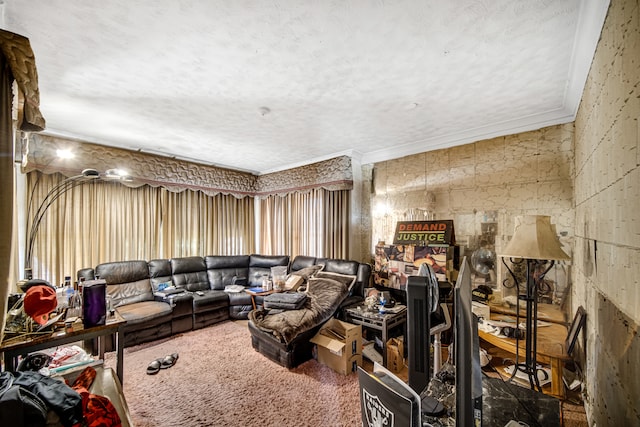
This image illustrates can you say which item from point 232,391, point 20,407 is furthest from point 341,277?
point 20,407

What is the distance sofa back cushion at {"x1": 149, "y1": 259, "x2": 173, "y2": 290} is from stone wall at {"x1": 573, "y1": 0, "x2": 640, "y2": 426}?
473 centimetres

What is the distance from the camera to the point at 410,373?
1118 mm

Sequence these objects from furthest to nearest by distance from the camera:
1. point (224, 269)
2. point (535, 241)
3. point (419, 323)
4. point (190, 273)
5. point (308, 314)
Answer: point (224, 269), point (190, 273), point (308, 314), point (535, 241), point (419, 323)

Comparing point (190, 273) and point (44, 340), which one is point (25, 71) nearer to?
point (44, 340)

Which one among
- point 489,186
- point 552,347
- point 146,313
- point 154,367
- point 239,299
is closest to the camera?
point 552,347

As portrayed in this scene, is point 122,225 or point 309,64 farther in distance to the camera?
point 122,225

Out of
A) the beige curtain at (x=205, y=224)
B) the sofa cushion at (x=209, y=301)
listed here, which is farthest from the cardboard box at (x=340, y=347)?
the beige curtain at (x=205, y=224)

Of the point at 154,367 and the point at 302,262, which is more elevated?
the point at 302,262

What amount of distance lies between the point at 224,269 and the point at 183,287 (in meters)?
0.75

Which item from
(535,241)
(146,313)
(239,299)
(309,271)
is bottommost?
(239,299)

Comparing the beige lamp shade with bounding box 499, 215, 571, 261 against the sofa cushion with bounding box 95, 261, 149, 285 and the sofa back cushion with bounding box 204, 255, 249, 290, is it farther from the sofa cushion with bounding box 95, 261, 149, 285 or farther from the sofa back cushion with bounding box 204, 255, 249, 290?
the sofa cushion with bounding box 95, 261, 149, 285

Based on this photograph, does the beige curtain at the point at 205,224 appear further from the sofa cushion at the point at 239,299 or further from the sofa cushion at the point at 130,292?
the sofa cushion at the point at 239,299

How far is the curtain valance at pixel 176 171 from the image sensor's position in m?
3.34

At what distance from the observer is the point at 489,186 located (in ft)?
10.3
